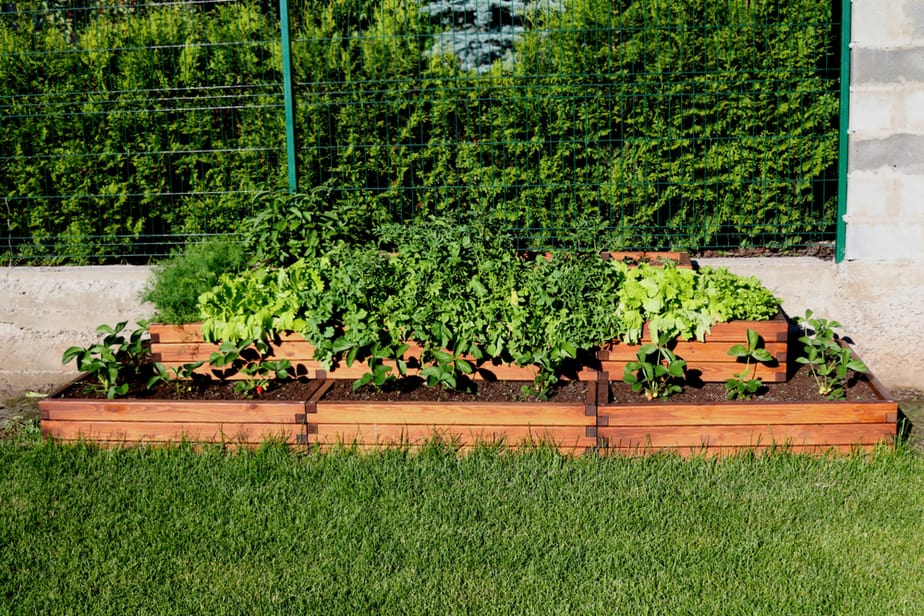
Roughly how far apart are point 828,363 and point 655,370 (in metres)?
1.08

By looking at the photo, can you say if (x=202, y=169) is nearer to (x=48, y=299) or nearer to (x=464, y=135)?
(x=48, y=299)

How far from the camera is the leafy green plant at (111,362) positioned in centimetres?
520

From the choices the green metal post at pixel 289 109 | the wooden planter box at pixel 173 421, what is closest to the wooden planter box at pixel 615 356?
the wooden planter box at pixel 173 421

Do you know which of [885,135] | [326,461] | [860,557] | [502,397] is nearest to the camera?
[860,557]

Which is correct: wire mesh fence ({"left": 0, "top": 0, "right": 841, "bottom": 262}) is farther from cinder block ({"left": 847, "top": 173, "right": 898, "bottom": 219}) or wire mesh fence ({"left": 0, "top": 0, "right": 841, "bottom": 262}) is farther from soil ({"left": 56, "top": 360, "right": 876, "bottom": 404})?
soil ({"left": 56, "top": 360, "right": 876, "bottom": 404})

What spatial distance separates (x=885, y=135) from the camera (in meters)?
5.90

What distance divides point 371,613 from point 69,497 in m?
1.70

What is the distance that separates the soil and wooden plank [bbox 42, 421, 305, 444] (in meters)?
0.20

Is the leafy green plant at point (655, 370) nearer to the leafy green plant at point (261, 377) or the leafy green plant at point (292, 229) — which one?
the leafy green plant at point (261, 377)

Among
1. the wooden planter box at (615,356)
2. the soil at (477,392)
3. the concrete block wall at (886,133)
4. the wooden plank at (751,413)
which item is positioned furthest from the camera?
the concrete block wall at (886,133)

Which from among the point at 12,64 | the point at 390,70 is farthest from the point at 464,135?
the point at 12,64

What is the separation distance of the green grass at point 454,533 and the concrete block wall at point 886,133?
5.83 ft

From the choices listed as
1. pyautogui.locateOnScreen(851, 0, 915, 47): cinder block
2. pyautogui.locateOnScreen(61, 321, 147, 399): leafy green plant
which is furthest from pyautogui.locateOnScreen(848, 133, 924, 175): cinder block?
pyautogui.locateOnScreen(61, 321, 147, 399): leafy green plant

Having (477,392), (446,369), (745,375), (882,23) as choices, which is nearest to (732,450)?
(745,375)
